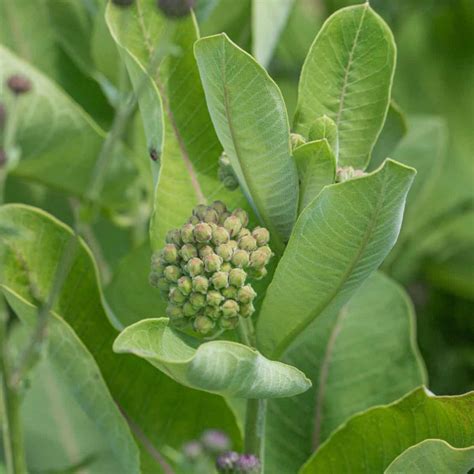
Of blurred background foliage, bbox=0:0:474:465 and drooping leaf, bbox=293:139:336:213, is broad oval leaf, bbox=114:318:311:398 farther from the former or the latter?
blurred background foliage, bbox=0:0:474:465

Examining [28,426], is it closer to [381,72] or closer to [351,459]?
[351,459]

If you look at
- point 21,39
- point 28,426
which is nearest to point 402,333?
point 28,426

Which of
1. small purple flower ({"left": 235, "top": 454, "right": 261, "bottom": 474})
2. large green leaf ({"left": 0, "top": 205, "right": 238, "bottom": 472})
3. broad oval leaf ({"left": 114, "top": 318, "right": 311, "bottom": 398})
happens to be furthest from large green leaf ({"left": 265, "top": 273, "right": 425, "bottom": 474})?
broad oval leaf ({"left": 114, "top": 318, "right": 311, "bottom": 398})

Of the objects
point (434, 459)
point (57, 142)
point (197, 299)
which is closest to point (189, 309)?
point (197, 299)

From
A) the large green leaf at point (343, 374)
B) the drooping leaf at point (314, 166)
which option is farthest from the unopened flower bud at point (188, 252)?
the large green leaf at point (343, 374)

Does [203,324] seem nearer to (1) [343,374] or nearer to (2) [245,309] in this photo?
(2) [245,309]
